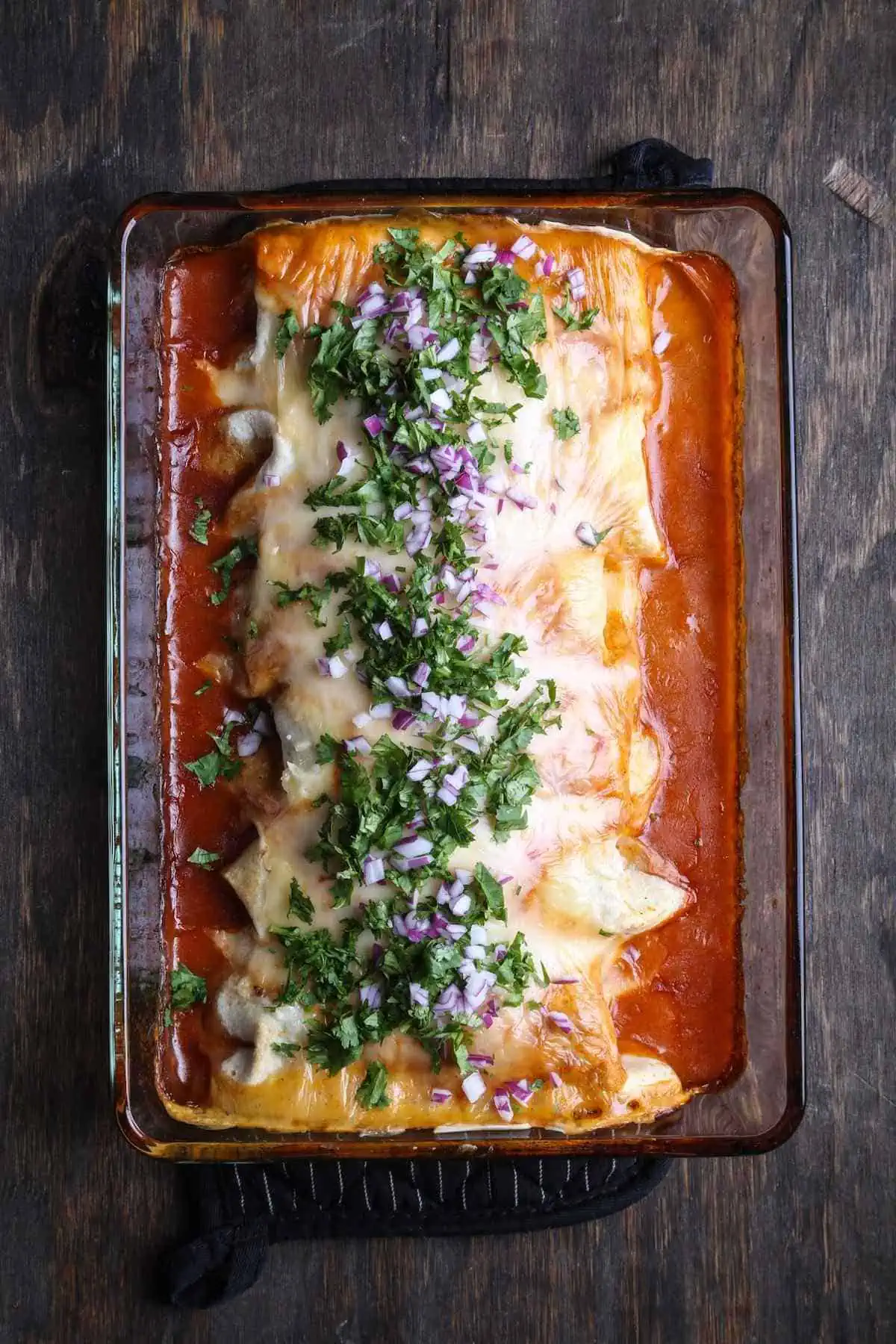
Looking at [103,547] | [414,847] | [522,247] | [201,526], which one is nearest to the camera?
[414,847]

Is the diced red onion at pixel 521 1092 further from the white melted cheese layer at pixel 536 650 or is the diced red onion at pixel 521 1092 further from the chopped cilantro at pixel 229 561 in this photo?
the chopped cilantro at pixel 229 561

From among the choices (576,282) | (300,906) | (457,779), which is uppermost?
(576,282)

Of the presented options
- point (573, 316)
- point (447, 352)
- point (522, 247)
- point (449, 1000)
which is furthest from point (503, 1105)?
point (522, 247)

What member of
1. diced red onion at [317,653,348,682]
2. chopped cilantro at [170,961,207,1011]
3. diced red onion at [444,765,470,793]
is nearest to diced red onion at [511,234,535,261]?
diced red onion at [317,653,348,682]

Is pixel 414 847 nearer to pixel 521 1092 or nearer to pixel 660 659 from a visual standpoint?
pixel 521 1092

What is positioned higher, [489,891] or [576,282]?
[576,282]

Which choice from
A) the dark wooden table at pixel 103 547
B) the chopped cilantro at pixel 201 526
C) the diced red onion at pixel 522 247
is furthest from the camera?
the dark wooden table at pixel 103 547

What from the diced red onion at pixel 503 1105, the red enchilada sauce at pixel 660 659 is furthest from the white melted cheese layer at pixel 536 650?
the diced red onion at pixel 503 1105

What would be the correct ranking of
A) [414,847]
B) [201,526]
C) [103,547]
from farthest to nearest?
[103,547] < [201,526] < [414,847]
